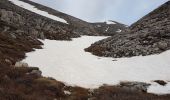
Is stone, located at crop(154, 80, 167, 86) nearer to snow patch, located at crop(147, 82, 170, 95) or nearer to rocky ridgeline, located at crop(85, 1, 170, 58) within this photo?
snow patch, located at crop(147, 82, 170, 95)

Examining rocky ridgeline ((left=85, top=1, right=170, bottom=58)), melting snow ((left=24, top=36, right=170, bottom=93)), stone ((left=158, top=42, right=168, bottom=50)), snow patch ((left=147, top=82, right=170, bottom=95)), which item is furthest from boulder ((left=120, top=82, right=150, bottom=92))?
stone ((left=158, top=42, right=168, bottom=50))

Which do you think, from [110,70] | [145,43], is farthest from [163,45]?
[110,70]

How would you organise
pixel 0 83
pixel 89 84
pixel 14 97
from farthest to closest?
pixel 89 84
pixel 0 83
pixel 14 97

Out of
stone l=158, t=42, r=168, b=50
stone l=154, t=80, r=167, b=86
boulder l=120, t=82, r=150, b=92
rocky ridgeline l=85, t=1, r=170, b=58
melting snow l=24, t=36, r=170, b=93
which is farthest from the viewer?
rocky ridgeline l=85, t=1, r=170, b=58

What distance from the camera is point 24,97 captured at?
1720 centimetres

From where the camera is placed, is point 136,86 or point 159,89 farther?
point 159,89

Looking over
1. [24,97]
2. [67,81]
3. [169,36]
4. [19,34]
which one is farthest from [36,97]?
[19,34]

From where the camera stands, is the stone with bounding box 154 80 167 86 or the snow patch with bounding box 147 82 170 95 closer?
the snow patch with bounding box 147 82 170 95

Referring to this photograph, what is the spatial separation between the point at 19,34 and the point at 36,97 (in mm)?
44623

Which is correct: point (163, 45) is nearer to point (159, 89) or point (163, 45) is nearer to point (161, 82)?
point (161, 82)

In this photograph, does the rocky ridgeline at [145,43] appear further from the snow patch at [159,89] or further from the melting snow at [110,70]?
the snow patch at [159,89]

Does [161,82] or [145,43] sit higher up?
[145,43]

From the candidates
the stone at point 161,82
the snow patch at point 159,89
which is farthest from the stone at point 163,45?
the snow patch at point 159,89

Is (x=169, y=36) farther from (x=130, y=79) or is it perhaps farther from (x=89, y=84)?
(x=89, y=84)
